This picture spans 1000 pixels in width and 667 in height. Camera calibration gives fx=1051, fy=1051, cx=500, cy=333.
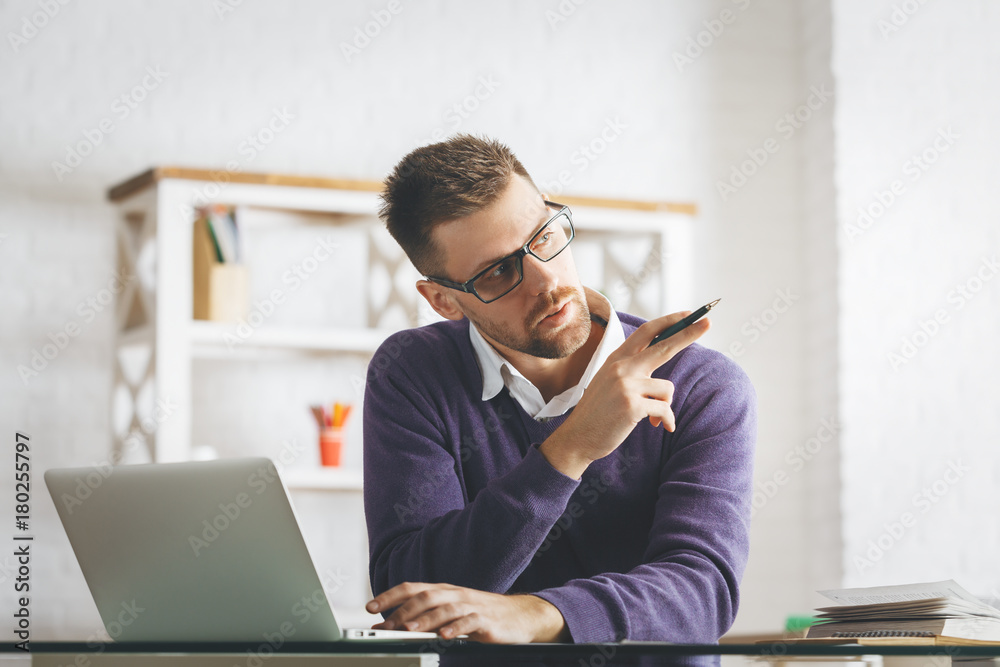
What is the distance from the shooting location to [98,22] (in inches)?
127

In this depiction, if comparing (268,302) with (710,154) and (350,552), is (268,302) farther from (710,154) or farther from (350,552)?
(710,154)

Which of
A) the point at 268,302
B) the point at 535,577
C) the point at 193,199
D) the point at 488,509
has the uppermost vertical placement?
the point at 193,199

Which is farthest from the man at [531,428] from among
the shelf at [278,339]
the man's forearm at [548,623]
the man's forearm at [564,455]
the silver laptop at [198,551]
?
the shelf at [278,339]

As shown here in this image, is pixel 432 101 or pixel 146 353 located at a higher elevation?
pixel 432 101

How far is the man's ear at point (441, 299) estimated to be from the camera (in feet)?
5.70

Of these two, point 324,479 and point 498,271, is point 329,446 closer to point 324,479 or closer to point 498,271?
point 324,479

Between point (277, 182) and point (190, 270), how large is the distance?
341mm

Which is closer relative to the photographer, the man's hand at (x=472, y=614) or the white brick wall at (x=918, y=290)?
the man's hand at (x=472, y=614)

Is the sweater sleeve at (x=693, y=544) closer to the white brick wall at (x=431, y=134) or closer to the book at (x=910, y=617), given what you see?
the book at (x=910, y=617)

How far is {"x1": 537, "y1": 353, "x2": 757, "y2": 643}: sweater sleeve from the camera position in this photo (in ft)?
3.83

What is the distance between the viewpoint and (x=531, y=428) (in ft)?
5.30

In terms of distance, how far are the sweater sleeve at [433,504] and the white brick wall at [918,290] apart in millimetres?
2298

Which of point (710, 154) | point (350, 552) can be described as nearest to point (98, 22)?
point (350, 552)

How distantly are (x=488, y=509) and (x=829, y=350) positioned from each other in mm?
2530
